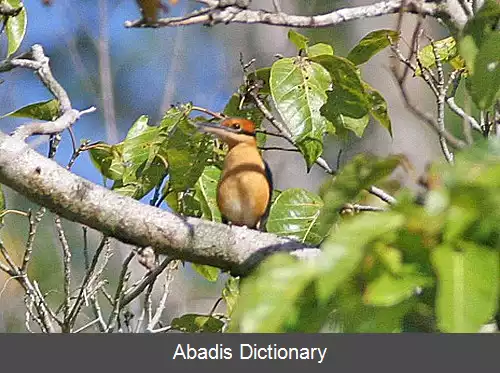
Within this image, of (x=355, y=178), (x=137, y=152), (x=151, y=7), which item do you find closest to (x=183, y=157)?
(x=137, y=152)

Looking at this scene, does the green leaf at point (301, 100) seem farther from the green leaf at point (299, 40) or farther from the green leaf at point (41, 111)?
the green leaf at point (41, 111)

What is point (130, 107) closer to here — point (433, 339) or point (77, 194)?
point (77, 194)

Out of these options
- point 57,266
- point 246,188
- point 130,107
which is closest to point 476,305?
point 246,188

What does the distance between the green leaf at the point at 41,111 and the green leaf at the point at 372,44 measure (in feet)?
2.61

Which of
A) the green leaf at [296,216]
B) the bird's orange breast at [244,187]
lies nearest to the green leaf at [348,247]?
the green leaf at [296,216]

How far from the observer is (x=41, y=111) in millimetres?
→ 2318

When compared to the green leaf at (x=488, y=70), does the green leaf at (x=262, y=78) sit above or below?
above

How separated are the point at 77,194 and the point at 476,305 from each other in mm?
1105

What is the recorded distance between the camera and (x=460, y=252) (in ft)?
2.92

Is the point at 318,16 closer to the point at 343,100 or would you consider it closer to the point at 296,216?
Answer: the point at 343,100

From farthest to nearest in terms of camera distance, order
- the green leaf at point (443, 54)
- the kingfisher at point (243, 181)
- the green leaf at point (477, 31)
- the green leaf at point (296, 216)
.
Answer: the kingfisher at point (243, 181)
the green leaf at point (443, 54)
the green leaf at point (296, 216)
the green leaf at point (477, 31)

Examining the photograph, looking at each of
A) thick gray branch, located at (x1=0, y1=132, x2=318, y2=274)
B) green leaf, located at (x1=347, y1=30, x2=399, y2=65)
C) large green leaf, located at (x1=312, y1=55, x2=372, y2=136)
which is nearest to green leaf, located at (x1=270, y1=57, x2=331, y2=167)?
large green leaf, located at (x1=312, y1=55, x2=372, y2=136)

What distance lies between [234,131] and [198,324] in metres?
0.73

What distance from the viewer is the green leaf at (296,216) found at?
7.48 ft
